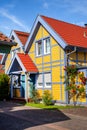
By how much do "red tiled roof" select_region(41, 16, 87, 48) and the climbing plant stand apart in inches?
Result: 78.8

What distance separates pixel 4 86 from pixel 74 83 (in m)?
8.05

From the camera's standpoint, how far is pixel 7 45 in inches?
376

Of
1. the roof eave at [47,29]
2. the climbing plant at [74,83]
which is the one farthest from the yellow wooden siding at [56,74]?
the roof eave at [47,29]

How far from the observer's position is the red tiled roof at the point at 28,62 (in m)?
21.4

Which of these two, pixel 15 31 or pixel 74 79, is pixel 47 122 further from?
pixel 15 31

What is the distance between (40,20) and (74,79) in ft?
19.6

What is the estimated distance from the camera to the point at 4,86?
939 inches

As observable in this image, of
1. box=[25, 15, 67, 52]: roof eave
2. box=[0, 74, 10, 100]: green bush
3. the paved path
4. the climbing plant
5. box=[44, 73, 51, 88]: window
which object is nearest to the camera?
the paved path

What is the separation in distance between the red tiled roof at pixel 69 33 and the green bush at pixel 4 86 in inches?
273

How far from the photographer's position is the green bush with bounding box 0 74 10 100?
77.4 ft

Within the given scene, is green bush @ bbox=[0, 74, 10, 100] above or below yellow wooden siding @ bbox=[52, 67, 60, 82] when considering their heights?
below

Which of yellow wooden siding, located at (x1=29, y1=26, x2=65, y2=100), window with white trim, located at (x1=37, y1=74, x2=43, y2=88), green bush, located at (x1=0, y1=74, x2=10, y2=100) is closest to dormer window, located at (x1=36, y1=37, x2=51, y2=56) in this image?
yellow wooden siding, located at (x1=29, y1=26, x2=65, y2=100)

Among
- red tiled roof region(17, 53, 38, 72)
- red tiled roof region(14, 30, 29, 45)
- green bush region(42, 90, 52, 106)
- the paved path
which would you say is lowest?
the paved path

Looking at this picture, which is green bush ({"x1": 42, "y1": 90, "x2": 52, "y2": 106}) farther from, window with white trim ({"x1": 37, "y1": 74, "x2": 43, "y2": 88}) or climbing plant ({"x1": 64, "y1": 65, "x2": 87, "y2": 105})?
window with white trim ({"x1": 37, "y1": 74, "x2": 43, "y2": 88})
